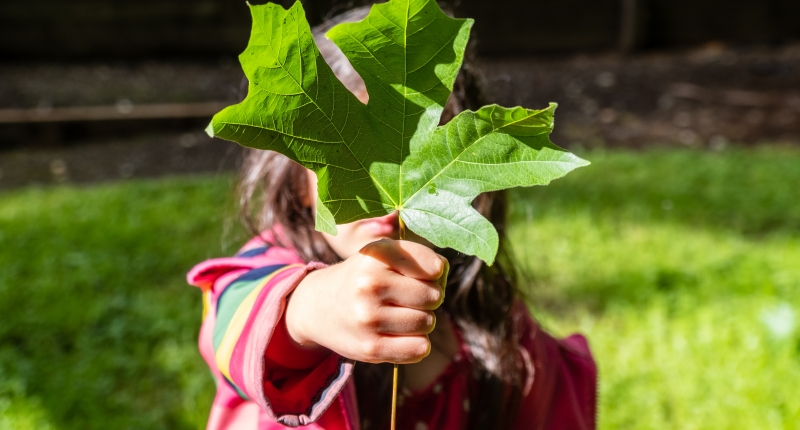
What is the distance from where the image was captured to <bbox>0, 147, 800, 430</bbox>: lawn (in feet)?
5.79

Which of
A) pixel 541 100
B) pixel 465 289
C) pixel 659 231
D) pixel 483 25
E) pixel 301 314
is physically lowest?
pixel 483 25

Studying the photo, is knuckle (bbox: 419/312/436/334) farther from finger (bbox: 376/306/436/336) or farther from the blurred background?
the blurred background

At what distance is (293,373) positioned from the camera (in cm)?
77

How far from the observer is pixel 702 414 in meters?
1.73

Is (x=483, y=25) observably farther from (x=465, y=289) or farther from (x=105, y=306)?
(x=465, y=289)

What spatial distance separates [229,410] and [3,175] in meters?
3.23

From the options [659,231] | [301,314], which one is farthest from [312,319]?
[659,231]

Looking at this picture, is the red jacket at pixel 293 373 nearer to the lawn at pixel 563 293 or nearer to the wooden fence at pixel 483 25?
the lawn at pixel 563 293

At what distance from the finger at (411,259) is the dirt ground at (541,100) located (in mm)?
3153

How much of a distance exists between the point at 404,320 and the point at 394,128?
0.49 ft

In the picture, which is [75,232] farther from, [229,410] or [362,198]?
[362,198]

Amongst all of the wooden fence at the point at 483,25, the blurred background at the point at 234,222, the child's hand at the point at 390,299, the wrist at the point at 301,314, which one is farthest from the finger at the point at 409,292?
the wooden fence at the point at 483,25

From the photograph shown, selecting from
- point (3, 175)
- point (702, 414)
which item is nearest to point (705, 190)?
point (702, 414)

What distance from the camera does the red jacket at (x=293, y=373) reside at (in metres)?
0.74
